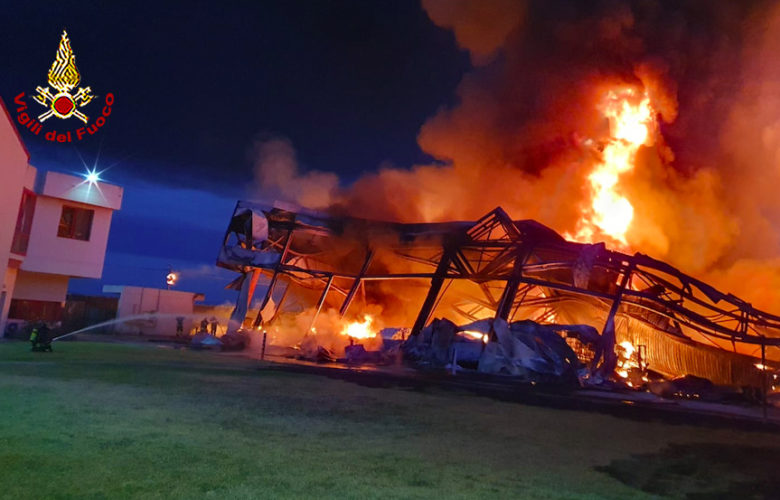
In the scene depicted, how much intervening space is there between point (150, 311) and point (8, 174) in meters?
24.3

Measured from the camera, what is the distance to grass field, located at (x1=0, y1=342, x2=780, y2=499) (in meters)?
4.76

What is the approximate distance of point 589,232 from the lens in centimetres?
3269

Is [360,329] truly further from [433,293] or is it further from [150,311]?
[150,311]

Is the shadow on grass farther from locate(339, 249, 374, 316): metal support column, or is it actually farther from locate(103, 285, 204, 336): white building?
locate(103, 285, 204, 336): white building

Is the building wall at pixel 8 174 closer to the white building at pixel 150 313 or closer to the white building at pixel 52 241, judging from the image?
the white building at pixel 52 241

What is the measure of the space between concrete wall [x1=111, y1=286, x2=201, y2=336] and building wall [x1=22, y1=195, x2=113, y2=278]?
29.3ft

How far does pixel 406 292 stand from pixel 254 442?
83.2 ft

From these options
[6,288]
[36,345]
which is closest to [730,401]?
[36,345]

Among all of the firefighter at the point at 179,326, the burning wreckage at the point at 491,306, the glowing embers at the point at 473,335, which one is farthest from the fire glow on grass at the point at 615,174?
the firefighter at the point at 179,326

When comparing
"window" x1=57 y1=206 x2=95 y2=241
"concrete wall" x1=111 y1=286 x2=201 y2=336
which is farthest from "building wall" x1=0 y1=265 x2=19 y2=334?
"concrete wall" x1=111 y1=286 x2=201 y2=336

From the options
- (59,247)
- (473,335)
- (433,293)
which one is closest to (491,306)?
(433,293)

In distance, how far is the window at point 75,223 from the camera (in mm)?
26578

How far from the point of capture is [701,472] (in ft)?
21.5

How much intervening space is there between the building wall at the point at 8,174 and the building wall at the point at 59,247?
1136cm
